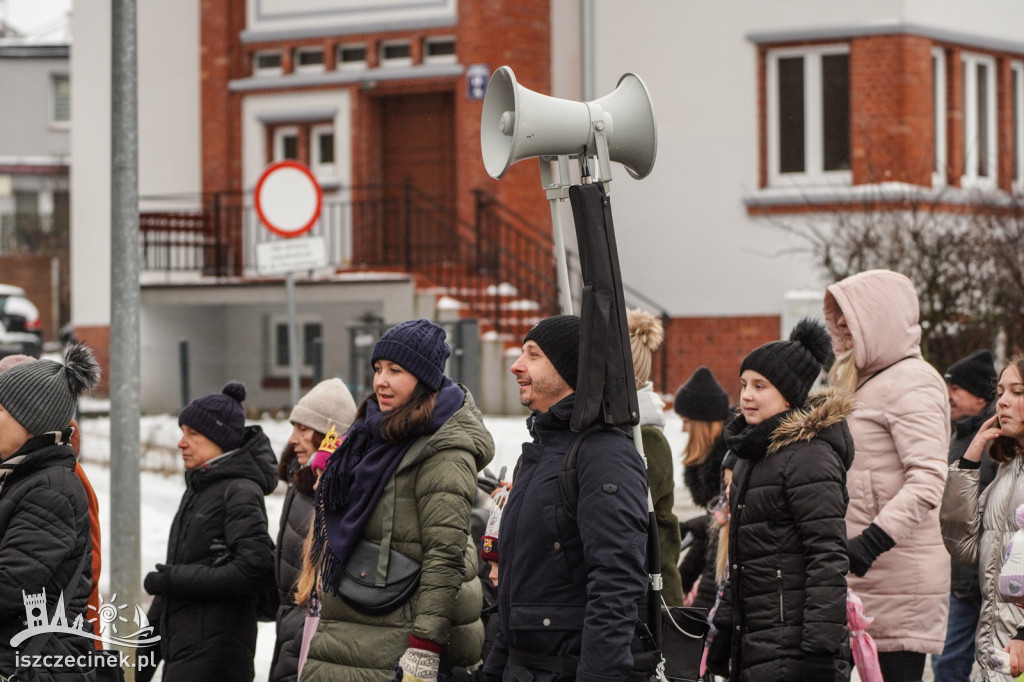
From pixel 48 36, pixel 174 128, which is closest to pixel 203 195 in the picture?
pixel 174 128

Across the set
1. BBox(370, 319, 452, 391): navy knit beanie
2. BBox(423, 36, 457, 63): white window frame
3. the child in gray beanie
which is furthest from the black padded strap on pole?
BBox(423, 36, 457, 63): white window frame

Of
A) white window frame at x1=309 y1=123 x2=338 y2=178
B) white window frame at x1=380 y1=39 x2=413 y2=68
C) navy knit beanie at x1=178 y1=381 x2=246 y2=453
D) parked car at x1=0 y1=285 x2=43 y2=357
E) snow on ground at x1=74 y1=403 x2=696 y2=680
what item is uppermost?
white window frame at x1=380 y1=39 x2=413 y2=68

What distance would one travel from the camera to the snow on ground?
11.6 meters

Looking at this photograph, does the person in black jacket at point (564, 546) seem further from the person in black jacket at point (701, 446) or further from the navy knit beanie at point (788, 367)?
the person in black jacket at point (701, 446)

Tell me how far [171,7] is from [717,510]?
56.9ft

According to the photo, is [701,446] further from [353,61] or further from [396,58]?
[353,61]

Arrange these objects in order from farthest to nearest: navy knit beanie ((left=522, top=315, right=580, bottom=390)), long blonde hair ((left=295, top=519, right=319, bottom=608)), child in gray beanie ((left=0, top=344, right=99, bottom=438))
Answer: long blonde hair ((left=295, top=519, right=319, bottom=608))
child in gray beanie ((left=0, top=344, right=99, bottom=438))
navy knit beanie ((left=522, top=315, right=580, bottom=390))

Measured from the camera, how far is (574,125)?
4.52 m

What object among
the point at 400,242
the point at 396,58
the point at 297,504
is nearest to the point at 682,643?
the point at 297,504

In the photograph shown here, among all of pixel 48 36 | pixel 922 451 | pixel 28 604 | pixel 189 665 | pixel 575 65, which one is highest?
pixel 48 36

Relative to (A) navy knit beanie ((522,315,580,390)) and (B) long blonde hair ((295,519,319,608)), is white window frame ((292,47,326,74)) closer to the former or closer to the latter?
(B) long blonde hair ((295,519,319,608))

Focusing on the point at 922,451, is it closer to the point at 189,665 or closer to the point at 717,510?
the point at 717,510

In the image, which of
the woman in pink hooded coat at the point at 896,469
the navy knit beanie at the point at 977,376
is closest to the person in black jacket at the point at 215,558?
the woman in pink hooded coat at the point at 896,469

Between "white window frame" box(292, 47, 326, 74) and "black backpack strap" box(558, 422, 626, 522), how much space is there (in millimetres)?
16972
